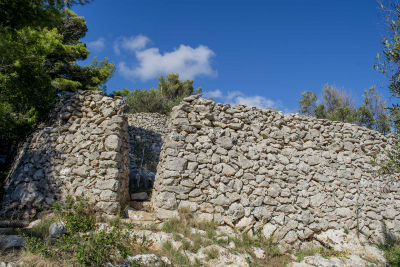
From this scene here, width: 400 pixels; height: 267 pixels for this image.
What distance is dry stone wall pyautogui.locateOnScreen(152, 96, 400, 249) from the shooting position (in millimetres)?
6438

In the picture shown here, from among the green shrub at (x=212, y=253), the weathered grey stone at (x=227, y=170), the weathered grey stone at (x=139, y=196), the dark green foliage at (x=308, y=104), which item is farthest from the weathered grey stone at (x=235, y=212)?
the dark green foliage at (x=308, y=104)

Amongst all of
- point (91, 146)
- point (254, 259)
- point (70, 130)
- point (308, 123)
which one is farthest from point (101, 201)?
point (308, 123)

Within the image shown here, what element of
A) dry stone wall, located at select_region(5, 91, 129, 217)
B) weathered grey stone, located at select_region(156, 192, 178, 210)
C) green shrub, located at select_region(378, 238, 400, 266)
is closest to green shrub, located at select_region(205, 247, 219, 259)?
weathered grey stone, located at select_region(156, 192, 178, 210)

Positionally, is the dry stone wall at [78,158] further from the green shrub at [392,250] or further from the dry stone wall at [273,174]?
the green shrub at [392,250]

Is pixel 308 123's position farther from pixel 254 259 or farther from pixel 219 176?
pixel 254 259

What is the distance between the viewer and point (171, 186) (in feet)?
20.6

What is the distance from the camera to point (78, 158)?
6.36 metres

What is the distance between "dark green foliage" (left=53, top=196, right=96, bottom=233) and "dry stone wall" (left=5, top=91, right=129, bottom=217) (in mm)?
221

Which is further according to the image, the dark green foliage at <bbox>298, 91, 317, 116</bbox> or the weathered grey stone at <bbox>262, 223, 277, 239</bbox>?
the dark green foliage at <bbox>298, 91, 317, 116</bbox>

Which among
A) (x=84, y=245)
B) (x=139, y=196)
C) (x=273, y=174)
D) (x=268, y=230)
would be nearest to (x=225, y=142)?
(x=273, y=174)

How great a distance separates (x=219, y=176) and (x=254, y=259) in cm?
214

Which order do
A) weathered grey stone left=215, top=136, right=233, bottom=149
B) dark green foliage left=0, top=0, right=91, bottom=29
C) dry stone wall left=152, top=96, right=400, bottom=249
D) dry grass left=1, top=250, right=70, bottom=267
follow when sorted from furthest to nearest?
1. weathered grey stone left=215, top=136, right=233, bottom=149
2. dry stone wall left=152, top=96, right=400, bottom=249
3. dark green foliage left=0, top=0, right=91, bottom=29
4. dry grass left=1, top=250, right=70, bottom=267

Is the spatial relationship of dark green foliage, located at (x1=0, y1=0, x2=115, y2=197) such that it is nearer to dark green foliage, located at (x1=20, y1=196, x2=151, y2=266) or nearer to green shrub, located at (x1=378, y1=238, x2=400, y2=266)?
dark green foliage, located at (x1=20, y1=196, x2=151, y2=266)

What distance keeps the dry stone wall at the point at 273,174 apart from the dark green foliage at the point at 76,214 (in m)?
1.63
